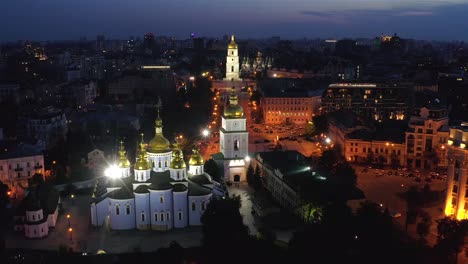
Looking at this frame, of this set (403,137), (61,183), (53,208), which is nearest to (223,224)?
(53,208)

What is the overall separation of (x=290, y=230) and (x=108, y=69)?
49.8 m

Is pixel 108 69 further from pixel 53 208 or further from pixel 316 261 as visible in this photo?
pixel 316 261

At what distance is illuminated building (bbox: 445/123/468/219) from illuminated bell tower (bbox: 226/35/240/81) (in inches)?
773

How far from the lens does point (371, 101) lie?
34719mm

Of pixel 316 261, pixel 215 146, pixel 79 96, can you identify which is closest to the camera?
pixel 316 261

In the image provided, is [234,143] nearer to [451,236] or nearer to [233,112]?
[233,112]

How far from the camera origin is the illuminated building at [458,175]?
17.1 m

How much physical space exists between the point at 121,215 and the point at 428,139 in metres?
13.8

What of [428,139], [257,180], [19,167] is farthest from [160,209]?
[428,139]

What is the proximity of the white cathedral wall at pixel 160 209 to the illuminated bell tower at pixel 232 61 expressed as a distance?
20.2 meters

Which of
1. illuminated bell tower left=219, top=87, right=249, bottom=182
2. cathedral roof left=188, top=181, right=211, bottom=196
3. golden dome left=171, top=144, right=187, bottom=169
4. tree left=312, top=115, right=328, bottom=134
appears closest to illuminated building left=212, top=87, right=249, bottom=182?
illuminated bell tower left=219, top=87, right=249, bottom=182

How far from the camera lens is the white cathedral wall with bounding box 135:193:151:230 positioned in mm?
16188

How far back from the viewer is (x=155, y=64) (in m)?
63.8

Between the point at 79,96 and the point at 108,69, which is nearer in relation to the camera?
the point at 79,96
